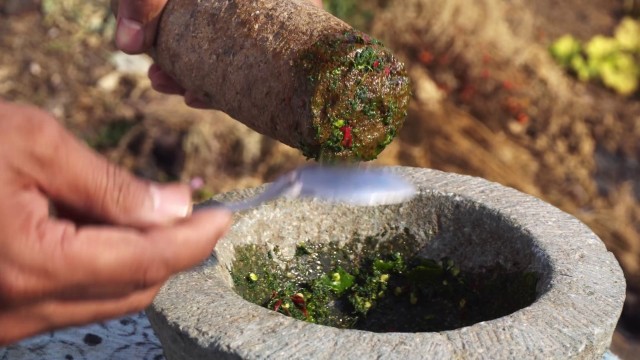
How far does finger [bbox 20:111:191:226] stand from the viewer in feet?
5.06

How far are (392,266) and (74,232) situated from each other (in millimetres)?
1333

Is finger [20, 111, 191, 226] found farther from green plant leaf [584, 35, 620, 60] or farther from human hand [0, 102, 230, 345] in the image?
green plant leaf [584, 35, 620, 60]

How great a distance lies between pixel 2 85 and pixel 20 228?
414cm

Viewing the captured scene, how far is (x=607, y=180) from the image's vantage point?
575 cm

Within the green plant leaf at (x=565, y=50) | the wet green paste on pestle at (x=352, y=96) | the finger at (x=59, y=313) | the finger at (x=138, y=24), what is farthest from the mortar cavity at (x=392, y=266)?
the green plant leaf at (x=565, y=50)

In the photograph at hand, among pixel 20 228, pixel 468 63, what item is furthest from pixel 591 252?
pixel 468 63

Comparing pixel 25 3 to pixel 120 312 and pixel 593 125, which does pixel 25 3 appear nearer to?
pixel 593 125

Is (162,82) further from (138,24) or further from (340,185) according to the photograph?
(340,185)

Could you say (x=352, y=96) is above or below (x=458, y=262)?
above

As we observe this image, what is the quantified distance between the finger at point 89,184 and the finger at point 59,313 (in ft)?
0.48

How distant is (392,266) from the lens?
107 inches

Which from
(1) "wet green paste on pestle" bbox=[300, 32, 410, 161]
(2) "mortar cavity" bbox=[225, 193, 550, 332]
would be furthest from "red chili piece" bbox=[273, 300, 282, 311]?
(1) "wet green paste on pestle" bbox=[300, 32, 410, 161]

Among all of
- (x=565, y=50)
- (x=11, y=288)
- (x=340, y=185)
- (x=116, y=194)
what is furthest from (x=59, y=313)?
(x=565, y=50)

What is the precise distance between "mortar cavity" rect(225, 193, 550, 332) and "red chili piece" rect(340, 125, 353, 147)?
0.48 m
